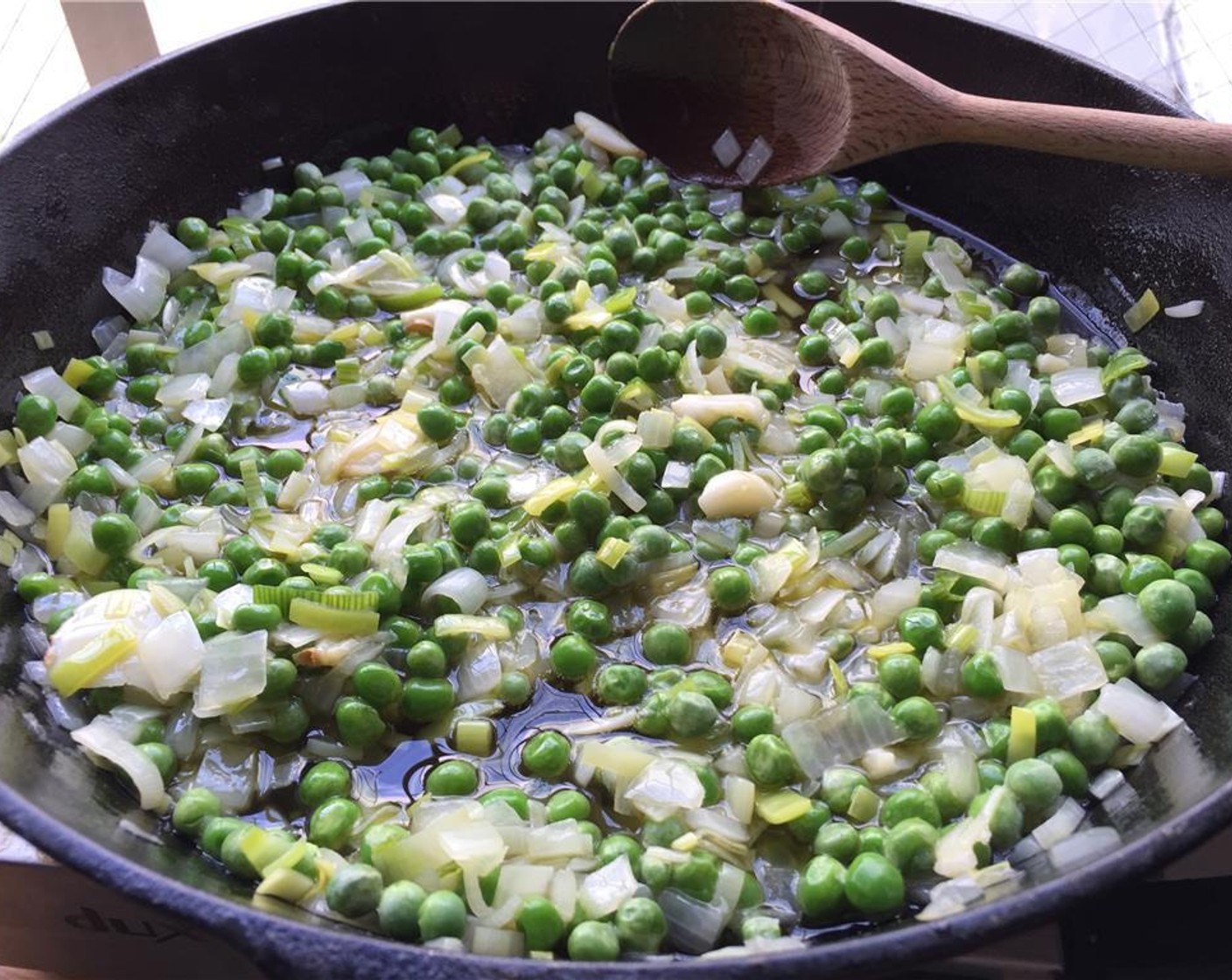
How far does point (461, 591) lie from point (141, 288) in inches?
49.1

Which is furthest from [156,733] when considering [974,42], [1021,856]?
[974,42]

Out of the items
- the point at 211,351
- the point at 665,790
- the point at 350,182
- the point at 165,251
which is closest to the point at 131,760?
the point at 665,790

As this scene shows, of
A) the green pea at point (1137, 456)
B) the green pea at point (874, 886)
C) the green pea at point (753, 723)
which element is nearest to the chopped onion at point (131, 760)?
the green pea at point (753, 723)

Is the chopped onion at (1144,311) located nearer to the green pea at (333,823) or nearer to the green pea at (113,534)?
the green pea at (333,823)

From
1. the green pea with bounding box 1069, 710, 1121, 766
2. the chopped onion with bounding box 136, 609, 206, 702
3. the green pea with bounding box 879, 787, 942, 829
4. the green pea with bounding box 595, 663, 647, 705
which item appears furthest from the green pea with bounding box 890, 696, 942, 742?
the chopped onion with bounding box 136, 609, 206, 702

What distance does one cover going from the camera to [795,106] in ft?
10.3

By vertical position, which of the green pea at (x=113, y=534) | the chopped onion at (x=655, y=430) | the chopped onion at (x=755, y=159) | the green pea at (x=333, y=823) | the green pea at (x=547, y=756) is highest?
the chopped onion at (x=755, y=159)

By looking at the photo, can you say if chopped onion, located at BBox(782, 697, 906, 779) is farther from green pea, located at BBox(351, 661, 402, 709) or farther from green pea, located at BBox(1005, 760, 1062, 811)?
green pea, located at BBox(351, 661, 402, 709)

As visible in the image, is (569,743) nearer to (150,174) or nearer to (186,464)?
(186,464)

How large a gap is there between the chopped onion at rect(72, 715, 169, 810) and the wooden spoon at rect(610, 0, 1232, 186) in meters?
2.11

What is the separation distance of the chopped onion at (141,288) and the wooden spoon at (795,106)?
131 cm

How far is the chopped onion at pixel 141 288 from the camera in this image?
2.87 meters

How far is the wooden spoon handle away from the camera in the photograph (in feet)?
7.86

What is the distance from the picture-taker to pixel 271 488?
8.32 feet
